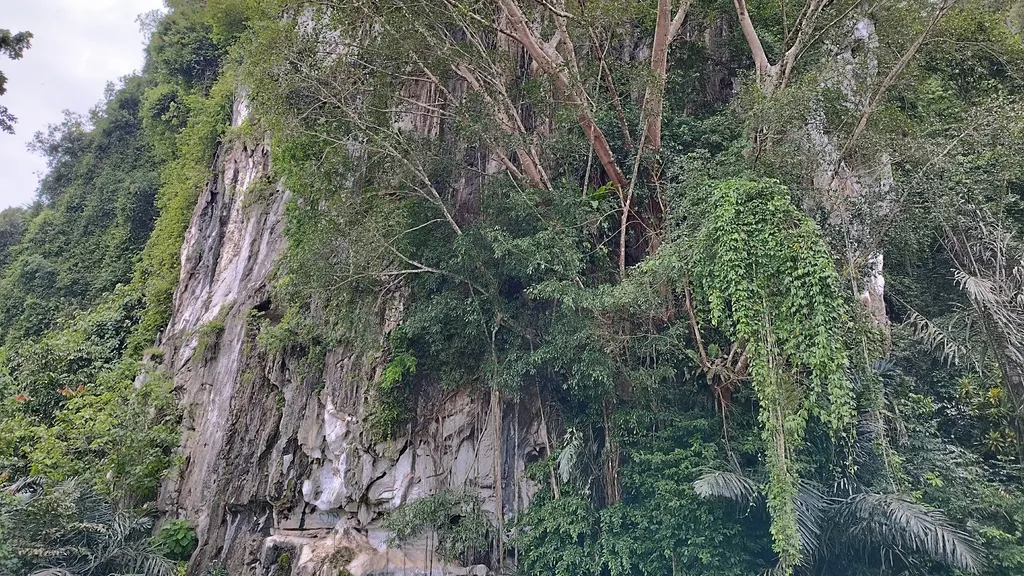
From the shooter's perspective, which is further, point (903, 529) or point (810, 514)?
point (810, 514)

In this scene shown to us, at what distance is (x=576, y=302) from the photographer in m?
6.39

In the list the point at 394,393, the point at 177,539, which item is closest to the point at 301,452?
the point at 394,393

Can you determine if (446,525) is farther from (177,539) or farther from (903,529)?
(903,529)

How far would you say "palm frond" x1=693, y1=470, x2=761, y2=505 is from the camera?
209 inches

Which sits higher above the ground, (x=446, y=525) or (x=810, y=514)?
(x=810, y=514)

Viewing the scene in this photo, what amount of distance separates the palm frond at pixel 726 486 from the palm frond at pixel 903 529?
800 millimetres

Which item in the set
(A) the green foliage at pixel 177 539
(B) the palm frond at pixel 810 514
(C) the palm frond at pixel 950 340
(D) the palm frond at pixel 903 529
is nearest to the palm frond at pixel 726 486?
(B) the palm frond at pixel 810 514

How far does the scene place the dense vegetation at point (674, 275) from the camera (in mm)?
5355

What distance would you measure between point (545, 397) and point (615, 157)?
3477mm

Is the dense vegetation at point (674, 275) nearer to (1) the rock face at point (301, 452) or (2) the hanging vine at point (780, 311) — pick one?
(2) the hanging vine at point (780, 311)

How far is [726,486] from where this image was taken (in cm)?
544

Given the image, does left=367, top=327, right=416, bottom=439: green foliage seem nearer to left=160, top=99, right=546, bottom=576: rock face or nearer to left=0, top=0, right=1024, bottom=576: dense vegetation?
left=0, top=0, right=1024, bottom=576: dense vegetation

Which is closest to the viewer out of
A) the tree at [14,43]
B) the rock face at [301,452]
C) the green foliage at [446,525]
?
the tree at [14,43]

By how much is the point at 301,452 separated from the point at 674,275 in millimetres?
6057
